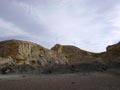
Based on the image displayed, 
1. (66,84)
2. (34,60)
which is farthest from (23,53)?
(66,84)

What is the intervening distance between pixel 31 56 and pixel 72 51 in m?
39.6

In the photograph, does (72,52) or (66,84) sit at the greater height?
(72,52)

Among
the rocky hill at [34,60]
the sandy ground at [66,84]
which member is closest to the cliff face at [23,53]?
the rocky hill at [34,60]

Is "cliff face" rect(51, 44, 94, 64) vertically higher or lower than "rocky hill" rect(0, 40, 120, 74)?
higher

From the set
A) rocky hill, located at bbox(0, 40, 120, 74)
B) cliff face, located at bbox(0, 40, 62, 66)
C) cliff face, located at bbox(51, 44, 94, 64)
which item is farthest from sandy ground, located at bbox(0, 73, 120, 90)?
cliff face, located at bbox(51, 44, 94, 64)

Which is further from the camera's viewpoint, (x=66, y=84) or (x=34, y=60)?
(x=34, y=60)

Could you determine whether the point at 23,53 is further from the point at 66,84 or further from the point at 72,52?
the point at 66,84

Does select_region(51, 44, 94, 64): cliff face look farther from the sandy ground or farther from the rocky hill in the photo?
the sandy ground

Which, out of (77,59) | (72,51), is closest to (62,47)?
(72,51)

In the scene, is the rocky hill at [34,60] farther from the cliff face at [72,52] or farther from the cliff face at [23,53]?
the cliff face at [72,52]

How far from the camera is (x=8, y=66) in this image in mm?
53156

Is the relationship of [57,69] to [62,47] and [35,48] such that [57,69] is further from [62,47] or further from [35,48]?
[62,47]

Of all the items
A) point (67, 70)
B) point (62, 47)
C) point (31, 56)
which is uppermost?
point (62, 47)

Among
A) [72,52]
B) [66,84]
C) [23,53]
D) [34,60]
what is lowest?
[66,84]
